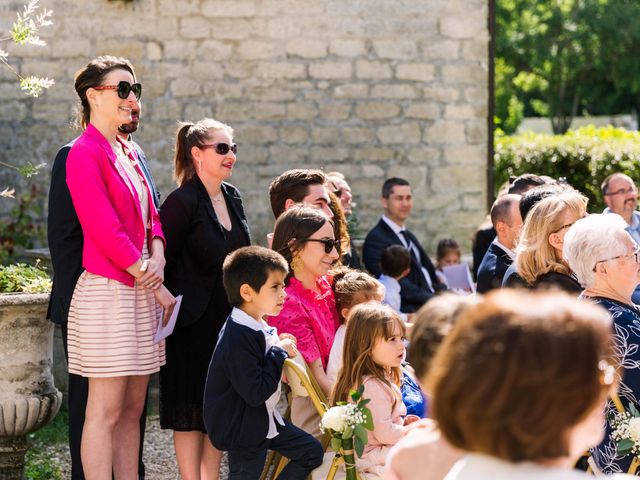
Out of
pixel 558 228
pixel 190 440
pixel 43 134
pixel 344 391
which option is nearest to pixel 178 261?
pixel 190 440

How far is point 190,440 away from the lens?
4.85 m

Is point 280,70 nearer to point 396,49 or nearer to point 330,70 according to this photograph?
point 330,70

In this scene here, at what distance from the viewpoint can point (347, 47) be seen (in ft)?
32.2

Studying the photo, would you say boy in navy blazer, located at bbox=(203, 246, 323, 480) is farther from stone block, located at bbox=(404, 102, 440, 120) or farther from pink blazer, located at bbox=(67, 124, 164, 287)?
stone block, located at bbox=(404, 102, 440, 120)

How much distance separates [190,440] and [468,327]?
130 inches

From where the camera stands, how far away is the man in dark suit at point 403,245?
23.9 feet

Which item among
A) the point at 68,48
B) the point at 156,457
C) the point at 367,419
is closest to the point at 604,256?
the point at 367,419

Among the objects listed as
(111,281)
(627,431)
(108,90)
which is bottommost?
(627,431)

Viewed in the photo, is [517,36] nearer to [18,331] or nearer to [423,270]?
[423,270]

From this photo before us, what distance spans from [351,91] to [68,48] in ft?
8.69

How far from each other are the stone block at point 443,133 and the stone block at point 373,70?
26.0 inches

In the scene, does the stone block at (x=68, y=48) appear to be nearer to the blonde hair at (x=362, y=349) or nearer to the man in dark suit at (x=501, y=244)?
the man in dark suit at (x=501, y=244)

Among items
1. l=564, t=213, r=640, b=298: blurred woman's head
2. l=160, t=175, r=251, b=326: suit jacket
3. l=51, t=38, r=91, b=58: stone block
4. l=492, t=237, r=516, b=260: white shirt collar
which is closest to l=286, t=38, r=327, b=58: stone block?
l=51, t=38, r=91, b=58: stone block

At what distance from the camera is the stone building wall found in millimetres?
9602
